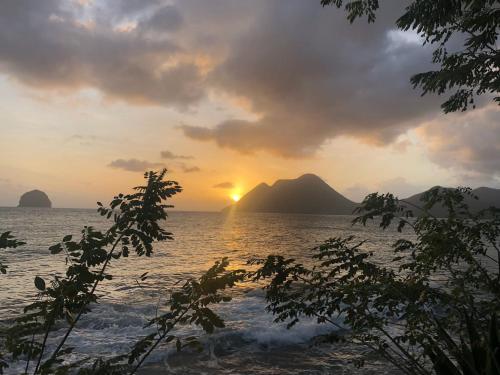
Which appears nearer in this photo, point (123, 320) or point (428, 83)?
point (428, 83)

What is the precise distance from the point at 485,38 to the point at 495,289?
20.5ft

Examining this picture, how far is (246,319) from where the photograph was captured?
15.9 metres

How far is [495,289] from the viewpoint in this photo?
505cm

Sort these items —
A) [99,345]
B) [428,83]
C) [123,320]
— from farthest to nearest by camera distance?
[123,320] → [99,345] → [428,83]

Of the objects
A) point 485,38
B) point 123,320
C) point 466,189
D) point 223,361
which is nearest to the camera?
point 466,189

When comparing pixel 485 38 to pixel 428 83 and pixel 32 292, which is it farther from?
pixel 32 292

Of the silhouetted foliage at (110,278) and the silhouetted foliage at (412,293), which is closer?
the silhouetted foliage at (110,278)

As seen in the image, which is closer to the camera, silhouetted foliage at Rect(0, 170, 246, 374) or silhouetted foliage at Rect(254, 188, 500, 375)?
silhouetted foliage at Rect(0, 170, 246, 374)

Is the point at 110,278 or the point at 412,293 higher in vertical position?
the point at 110,278

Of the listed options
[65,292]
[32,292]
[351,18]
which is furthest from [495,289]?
[32,292]

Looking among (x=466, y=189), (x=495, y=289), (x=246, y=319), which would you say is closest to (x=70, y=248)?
(x=495, y=289)

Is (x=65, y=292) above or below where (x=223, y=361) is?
above

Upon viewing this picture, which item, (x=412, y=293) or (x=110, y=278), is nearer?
(x=110, y=278)

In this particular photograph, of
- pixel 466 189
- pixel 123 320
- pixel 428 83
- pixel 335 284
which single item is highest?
pixel 428 83
